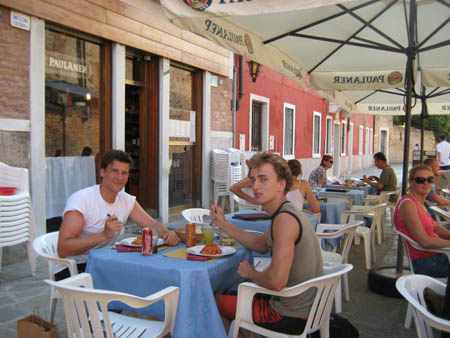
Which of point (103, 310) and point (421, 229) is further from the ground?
point (421, 229)

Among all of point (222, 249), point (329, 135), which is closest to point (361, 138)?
point (329, 135)

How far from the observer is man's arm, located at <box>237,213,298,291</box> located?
2.22 metres

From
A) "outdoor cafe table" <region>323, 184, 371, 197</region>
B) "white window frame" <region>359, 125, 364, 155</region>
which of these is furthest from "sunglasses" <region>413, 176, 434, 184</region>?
"white window frame" <region>359, 125, 364, 155</region>

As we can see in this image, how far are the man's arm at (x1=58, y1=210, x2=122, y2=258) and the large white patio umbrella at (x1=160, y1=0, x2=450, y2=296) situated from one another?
1656mm

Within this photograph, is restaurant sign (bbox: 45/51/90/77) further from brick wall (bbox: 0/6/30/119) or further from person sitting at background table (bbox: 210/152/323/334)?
person sitting at background table (bbox: 210/152/323/334)

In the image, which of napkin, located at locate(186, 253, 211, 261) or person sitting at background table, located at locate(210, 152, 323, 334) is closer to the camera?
person sitting at background table, located at locate(210, 152, 323, 334)

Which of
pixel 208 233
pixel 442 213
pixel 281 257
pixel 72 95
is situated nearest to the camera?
pixel 281 257

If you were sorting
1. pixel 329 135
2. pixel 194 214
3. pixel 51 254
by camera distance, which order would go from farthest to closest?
1. pixel 329 135
2. pixel 194 214
3. pixel 51 254

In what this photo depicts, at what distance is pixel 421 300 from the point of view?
235 cm

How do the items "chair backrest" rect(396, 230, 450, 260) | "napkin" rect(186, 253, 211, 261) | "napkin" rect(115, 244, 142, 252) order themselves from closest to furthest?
"napkin" rect(186, 253, 211, 261), "napkin" rect(115, 244, 142, 252), "chair backrest" rect(396, 230, 450, 260)

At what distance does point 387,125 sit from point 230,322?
34.1m

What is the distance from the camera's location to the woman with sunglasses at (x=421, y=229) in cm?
344

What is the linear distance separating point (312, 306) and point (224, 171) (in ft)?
21.3

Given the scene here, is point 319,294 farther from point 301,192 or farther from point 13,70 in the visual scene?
point 13,70
